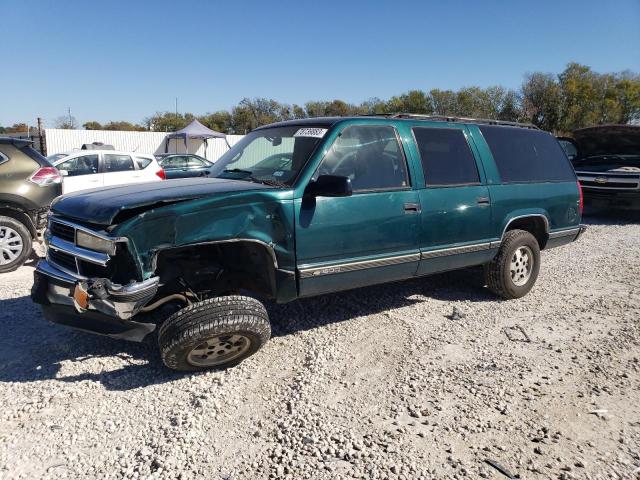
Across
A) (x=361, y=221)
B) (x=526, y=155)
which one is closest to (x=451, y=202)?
(x=361, y=221)

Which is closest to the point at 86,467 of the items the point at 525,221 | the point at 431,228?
the point at 431,228

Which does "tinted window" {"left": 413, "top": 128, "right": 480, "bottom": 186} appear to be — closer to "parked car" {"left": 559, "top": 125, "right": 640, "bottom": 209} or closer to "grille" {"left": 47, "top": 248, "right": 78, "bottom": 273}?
"grille" {"left": 47, "top": 248, "right": 78, "bottom": 273}

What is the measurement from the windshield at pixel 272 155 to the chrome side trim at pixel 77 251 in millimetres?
1352

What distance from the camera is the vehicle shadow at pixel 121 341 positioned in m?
3.47

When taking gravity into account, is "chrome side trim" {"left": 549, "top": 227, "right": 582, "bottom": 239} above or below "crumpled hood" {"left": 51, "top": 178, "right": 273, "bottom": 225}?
below

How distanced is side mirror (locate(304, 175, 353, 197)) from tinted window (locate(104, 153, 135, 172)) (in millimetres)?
8037

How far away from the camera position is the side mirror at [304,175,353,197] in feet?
11.4

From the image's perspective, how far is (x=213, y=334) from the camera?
3244 millimetres

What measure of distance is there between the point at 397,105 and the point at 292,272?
4417 cm

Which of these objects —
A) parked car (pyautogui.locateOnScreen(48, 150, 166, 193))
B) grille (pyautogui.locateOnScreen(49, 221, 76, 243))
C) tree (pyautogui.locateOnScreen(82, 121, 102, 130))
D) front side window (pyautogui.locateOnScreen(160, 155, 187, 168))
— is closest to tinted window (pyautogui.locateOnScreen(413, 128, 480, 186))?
grille (pyautogui.locateOnScreen(49, 221, 76, 243))

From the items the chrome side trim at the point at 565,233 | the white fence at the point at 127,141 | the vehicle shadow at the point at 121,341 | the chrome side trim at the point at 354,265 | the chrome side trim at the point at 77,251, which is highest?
the white fence at the point at 127,141

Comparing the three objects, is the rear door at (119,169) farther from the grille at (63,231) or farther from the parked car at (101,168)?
the grille at (63,231)

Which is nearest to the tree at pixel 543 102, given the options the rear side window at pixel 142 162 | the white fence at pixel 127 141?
the white fence at pixel 127 141

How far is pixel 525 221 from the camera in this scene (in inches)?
213
